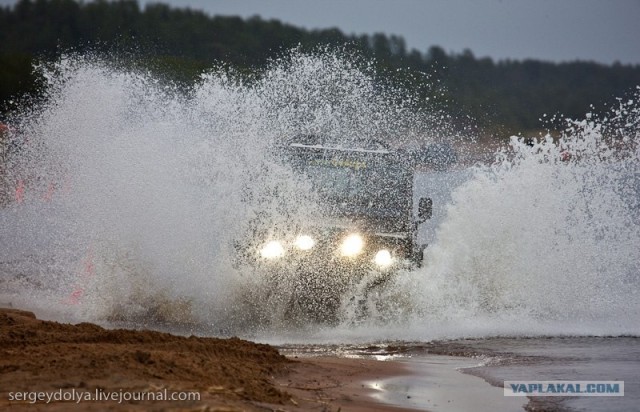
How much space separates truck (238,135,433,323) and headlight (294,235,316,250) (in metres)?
0.01

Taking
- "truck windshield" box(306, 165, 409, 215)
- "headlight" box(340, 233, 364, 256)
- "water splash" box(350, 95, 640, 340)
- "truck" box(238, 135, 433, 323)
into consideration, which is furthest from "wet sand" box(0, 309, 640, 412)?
"truck windshield" box(306, 165, 409, 215)

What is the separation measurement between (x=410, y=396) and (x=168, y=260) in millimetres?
5152

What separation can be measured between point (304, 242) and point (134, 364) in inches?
172

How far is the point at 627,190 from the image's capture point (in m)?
18.6

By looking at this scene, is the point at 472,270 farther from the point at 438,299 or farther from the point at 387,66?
the point at 387,66

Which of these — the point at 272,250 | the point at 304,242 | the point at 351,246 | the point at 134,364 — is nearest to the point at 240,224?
the point at 272,250

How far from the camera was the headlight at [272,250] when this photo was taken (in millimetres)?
10102

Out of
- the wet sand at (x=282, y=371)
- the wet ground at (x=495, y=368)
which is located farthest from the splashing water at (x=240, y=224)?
the wet sand at (x=282, y=371)

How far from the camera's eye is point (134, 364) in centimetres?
592

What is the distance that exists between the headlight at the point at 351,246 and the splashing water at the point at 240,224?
0.54m

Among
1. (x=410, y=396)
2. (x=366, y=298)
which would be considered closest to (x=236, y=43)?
(x=366, y=298)

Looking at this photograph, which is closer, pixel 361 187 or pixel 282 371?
pixel 282 371

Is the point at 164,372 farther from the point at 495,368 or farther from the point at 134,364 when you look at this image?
the point at 495,368

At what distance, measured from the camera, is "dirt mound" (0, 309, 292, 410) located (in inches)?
220
